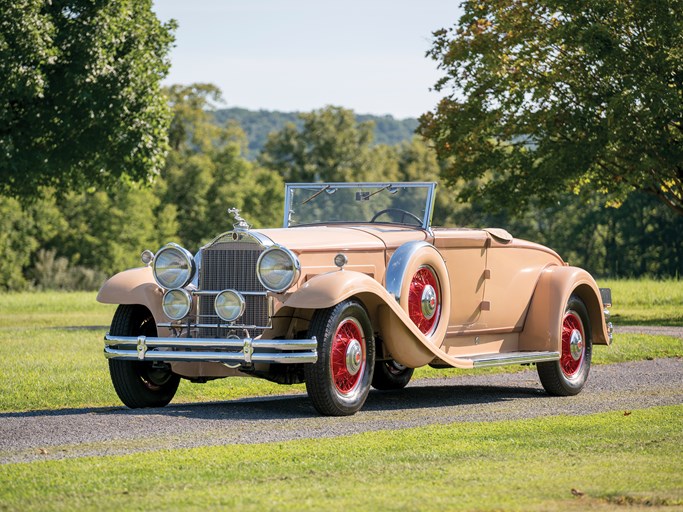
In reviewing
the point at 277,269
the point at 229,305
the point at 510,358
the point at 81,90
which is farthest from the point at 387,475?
the point at 81,90

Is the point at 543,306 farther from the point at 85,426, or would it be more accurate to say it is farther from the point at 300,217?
the point at 85,426

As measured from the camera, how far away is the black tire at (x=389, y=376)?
12578mm

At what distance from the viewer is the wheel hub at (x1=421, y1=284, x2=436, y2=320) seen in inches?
430

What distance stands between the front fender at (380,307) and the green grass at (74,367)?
2.63 m

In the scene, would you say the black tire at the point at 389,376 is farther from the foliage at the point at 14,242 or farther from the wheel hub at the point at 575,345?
the foliage at the point at 14,242

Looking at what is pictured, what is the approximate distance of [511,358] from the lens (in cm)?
1136

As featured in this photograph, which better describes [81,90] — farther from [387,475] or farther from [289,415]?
[387,475]

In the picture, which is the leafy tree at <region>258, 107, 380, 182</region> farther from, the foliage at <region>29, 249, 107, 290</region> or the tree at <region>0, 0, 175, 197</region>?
the tree at <region>0, 0, 175, 197</region>

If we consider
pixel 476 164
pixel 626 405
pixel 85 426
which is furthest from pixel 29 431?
pixel 476 164

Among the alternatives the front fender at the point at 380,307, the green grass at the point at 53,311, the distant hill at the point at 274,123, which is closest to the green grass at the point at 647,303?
the green grass at the point at 53,311

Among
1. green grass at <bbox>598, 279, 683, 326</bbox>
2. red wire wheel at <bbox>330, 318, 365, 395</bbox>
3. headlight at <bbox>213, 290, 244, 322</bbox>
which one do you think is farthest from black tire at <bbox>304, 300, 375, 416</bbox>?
green grass at <bbox>598, 279, 683, 326</bbox>

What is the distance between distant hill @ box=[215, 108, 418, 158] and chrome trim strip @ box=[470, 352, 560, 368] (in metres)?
159

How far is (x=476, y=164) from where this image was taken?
29.5 metres

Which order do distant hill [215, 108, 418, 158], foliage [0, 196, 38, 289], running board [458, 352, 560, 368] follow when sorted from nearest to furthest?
running board [458, 352, 560, 368]
foliage [0, 196, 38, 289]
distant hill [215, 108, 418, 158]
